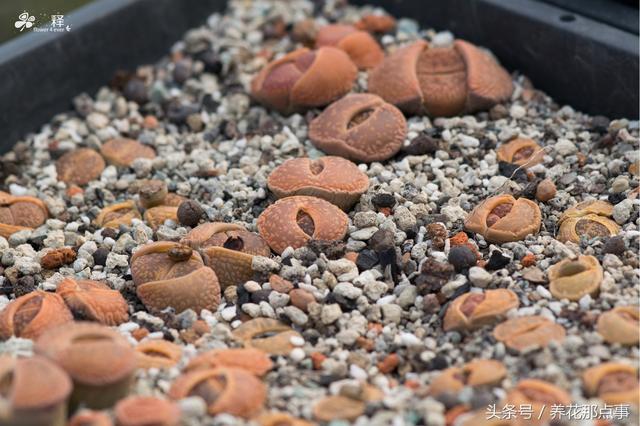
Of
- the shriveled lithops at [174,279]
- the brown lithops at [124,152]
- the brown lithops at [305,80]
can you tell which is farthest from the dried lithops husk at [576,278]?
the brown lithops at [124,152]

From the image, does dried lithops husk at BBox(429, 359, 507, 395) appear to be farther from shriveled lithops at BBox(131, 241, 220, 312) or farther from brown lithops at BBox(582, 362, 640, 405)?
shriveled lithops at BBox(131, 241, 220, 312)

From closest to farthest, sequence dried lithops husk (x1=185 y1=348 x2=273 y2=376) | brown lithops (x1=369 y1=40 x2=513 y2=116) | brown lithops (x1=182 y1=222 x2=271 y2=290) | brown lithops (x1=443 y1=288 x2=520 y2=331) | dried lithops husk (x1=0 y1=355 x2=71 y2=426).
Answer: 1. dried lithops husk (x1=0 y1=355 x2=71 y2=426)
2. dried lithops husk (x1=185 y1=348 x2=273 y2=376)
3. brown lithops (x1=443 y1=288 x2=520 y2=331)
4. brown lithops (x1=182 y1=222 x2=271 y2=290)
5. brown lithops (x1=369 y1=40 x2=513 y2=116)

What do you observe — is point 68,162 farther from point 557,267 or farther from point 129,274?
point 557,267

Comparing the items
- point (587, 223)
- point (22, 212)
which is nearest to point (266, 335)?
point (587, 223)

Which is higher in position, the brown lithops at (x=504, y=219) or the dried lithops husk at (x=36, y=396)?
the dried lithops husk at (x=36, y=396)

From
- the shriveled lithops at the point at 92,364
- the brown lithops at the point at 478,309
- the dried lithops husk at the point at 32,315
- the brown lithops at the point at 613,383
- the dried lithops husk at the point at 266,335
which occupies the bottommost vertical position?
the brown lithops at the point at 613,383

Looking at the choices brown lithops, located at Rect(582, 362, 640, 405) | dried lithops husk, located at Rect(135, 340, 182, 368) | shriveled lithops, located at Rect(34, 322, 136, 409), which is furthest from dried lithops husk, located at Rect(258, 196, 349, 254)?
brown lithops, located at Rect(582, 362, 640, 405)

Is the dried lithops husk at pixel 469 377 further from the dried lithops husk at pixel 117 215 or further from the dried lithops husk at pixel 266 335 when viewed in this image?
the dried lithops husk at pixel 117 215
